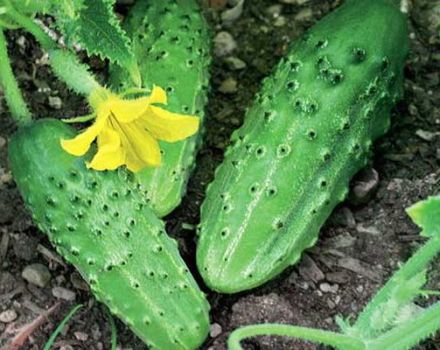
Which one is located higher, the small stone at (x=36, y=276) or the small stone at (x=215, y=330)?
the small stone at (x=36, y=276)

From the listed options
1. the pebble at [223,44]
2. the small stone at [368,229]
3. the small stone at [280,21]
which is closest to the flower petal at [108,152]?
the small stone at [368,229]

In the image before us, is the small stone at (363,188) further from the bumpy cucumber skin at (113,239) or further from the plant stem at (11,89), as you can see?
the plant stem at (11,89)

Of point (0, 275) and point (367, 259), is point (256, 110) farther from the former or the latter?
point (0, 275)

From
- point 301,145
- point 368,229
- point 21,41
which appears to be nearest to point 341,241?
point 368,229

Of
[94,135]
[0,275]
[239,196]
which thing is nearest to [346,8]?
[239,196]

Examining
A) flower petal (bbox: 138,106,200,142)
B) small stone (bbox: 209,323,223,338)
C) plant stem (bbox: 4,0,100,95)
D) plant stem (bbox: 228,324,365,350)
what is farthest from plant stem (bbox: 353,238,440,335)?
plant stem (bbox: 4,0,100,95)

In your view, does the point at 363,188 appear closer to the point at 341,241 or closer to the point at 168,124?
the point at 341,241
